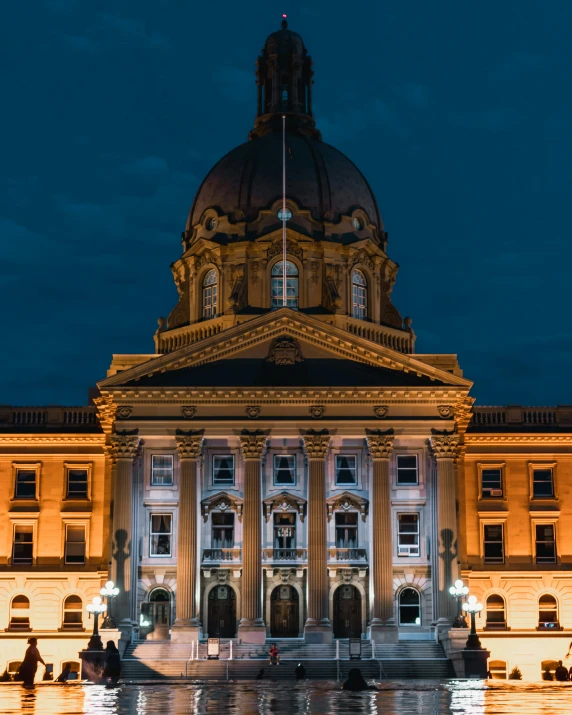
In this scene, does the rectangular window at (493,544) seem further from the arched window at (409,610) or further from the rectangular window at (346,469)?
the rectangular window at (346,469)

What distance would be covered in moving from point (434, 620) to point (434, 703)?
1141 inches

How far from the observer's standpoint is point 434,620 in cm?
6400

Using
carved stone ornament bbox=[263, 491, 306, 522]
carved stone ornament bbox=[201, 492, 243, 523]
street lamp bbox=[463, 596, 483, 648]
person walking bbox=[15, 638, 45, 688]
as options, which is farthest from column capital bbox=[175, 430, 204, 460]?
person walking bbox=[15, 638, 45, 688]

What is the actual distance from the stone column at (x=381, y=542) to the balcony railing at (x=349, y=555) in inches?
52.5

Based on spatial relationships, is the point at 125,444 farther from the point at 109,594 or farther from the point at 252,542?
the point at 109,594

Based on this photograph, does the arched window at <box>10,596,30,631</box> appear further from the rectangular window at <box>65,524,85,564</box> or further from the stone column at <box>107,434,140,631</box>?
the stone column at <box>107,434,140,631</box>

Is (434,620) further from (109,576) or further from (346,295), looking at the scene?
(346,295)

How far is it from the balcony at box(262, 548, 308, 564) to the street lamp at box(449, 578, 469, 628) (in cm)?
801

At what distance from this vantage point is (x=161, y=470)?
223ft

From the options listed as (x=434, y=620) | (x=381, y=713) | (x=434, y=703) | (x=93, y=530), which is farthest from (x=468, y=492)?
(x=381, y=713)

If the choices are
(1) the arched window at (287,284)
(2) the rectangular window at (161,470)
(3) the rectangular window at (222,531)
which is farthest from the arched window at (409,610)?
(1) the arched window at (287,284)

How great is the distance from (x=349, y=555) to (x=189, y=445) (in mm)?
9836

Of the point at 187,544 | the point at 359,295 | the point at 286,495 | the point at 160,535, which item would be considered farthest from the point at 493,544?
the point at 160,535

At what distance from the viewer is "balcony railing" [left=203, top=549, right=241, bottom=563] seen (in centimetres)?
6669
